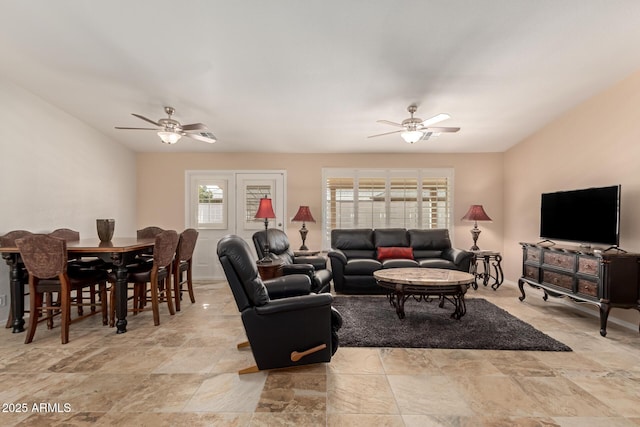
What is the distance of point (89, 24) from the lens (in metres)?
2.64

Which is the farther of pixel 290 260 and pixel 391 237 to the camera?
pixel 391 237

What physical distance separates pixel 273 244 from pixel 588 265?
3.76 meters

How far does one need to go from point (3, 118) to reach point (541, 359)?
6.09m

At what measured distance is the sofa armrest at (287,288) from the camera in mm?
2584

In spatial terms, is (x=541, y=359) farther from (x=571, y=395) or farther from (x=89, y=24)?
(x=89, y=24)

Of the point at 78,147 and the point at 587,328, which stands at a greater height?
the point at 78,147

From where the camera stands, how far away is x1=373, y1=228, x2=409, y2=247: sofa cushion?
539 cm

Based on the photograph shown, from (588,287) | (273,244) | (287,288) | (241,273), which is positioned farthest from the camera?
(273,244)

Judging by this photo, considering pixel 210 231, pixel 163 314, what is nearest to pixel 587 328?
pixel 163 314

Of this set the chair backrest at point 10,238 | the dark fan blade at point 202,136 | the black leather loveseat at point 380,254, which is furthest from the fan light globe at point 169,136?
the black leather loveseat at point 380,254

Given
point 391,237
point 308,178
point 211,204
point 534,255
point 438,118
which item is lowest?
point 534,255

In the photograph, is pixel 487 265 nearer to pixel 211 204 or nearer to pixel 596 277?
pixel 596 277

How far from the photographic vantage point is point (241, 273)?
7.15 feet

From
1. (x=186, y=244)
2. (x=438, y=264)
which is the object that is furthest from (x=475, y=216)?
(x=186, y=244)
